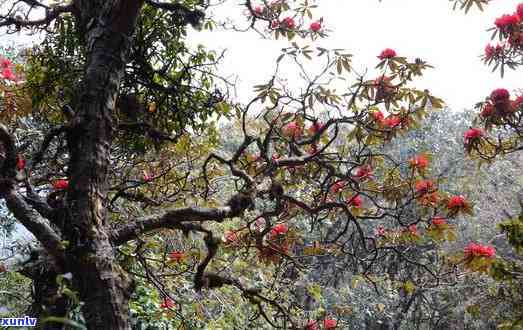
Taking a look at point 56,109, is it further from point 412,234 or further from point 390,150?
point 390,150

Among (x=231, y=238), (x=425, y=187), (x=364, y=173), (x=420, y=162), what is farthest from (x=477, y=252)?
(x=231, y=238)

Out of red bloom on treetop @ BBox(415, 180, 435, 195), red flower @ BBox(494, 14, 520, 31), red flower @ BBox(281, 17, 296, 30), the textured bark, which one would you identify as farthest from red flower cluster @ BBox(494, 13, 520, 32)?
the textured bark

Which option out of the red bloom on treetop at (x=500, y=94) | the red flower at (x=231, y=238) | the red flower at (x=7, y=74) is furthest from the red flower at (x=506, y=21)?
the red flower at (x=7, y=74)

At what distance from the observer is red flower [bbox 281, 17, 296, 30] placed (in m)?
2.21

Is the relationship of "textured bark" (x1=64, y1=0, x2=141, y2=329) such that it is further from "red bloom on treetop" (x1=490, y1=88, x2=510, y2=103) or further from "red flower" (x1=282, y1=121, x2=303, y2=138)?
"red bloom on treetop" (x1=490, y1=88, x2=510, y2=103)

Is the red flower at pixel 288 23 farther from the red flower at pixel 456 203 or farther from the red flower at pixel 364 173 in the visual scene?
the red flower at pixel 456 203

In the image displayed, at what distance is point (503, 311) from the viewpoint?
16.3 feet

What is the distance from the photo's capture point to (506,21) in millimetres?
2348

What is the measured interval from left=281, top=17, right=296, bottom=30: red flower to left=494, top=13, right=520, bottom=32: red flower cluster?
105 cm

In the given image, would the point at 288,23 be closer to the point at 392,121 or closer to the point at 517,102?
the point at 392,121

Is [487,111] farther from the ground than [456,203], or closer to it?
farther from the ground

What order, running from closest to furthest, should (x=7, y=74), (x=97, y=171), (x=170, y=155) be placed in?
1. (x=97, y=171)
2. (x=7, y=74)
3. (x=170, y=155)

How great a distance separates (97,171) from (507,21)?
2147 millimetres

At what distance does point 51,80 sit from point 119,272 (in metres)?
1.03
